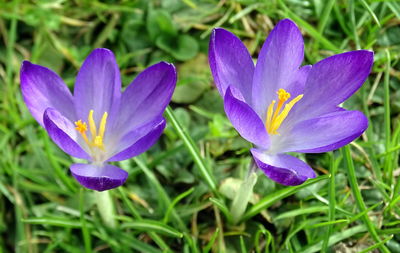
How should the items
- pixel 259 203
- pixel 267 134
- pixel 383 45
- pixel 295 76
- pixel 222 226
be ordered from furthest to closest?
1. pixel 383 45
2. pixel 222 226
3. pixel 259 203
4. pixel 295 76
5. pixel 267 134

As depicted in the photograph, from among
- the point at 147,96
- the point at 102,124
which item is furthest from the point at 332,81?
the point at 102,124

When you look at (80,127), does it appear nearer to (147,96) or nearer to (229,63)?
(147,96)

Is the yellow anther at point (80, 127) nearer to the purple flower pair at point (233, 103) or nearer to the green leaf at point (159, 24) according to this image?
the purple flower pair at point (233, 103)

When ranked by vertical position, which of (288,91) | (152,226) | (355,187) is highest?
(288,91)

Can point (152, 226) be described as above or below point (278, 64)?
below

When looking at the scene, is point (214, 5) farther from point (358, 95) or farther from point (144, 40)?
point (358, 95)

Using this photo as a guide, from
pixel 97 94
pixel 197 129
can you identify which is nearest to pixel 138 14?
pixel 197 129
